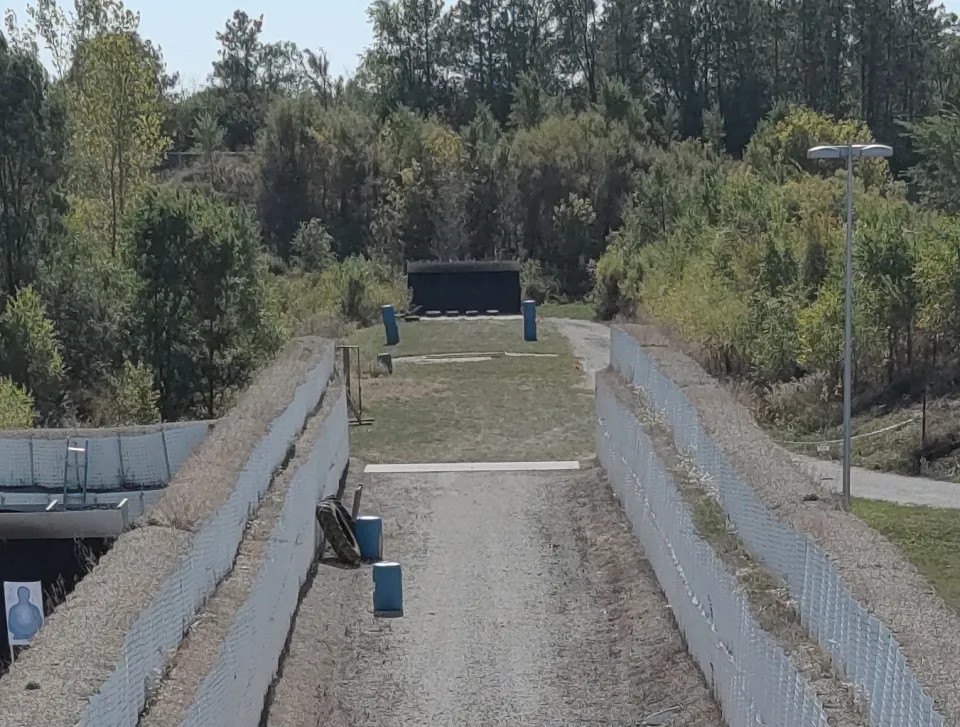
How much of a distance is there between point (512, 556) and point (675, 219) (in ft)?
108

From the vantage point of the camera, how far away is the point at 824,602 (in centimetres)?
859

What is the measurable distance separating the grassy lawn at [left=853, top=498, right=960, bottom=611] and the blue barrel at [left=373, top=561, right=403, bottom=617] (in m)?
6.74

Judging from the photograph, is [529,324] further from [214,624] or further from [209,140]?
[209,140]

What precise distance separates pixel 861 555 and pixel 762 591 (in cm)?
134

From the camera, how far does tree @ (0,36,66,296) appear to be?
37312mm

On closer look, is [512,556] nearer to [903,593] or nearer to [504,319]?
[903,593]

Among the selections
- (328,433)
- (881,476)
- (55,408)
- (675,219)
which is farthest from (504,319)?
(328,433)

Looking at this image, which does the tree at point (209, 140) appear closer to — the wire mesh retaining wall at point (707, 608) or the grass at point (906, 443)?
the grass at point (906, 443)

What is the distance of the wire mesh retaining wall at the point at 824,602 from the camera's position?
6.74m

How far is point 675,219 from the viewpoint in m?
48.5

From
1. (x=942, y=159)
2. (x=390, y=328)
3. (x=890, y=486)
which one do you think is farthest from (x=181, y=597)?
(x=942, y=159)

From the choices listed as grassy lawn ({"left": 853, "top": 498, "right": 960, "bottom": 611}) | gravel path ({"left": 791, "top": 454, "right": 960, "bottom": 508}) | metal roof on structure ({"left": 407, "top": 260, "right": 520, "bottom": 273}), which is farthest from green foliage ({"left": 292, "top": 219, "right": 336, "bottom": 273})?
grassy lawn ({"left": 853, "top": 498, "right": 960, "bottom": 611})

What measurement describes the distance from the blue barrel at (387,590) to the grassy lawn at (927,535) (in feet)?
22.1

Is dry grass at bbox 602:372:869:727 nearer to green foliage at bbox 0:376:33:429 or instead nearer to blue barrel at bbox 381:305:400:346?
green foliage at bbox 0:376:33:429
